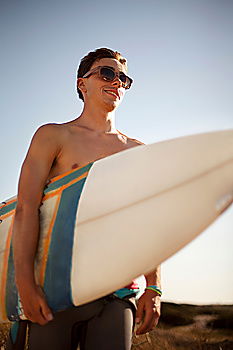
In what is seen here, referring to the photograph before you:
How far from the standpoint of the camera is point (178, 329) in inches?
169

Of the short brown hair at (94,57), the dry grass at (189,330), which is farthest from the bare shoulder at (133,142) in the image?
the dry grass at (189,330)

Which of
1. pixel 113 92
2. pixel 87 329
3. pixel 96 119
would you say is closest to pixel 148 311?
pixel 87 329

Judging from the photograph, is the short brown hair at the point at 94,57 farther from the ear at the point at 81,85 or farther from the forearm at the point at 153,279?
the forearm at the point at 153,279

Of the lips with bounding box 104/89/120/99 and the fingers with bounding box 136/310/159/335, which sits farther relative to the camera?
the lips with bounding box 104/89/120/99

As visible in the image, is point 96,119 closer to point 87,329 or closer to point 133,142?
point 133,142

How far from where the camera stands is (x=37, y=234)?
55.8 inches

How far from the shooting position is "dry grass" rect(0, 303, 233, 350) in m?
3.77

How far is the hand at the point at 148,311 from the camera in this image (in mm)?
1532

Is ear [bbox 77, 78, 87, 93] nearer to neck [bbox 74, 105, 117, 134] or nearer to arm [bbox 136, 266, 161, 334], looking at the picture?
neck [bbox 74, 105, 117, 134]

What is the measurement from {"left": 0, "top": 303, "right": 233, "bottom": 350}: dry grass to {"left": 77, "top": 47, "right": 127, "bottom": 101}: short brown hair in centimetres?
287

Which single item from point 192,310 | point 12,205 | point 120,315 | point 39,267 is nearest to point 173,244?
point 120,315

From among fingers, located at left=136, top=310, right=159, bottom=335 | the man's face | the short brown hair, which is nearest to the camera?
fingers, located at left=136, top=310, right=159, bottom=335

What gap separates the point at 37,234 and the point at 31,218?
7 centimetres

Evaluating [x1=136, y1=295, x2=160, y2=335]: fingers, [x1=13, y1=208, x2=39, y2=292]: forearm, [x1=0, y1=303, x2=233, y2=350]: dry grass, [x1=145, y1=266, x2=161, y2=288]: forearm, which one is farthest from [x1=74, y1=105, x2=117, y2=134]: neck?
[x1=0, y1=303, x2=233, y2=350]: dry grass
